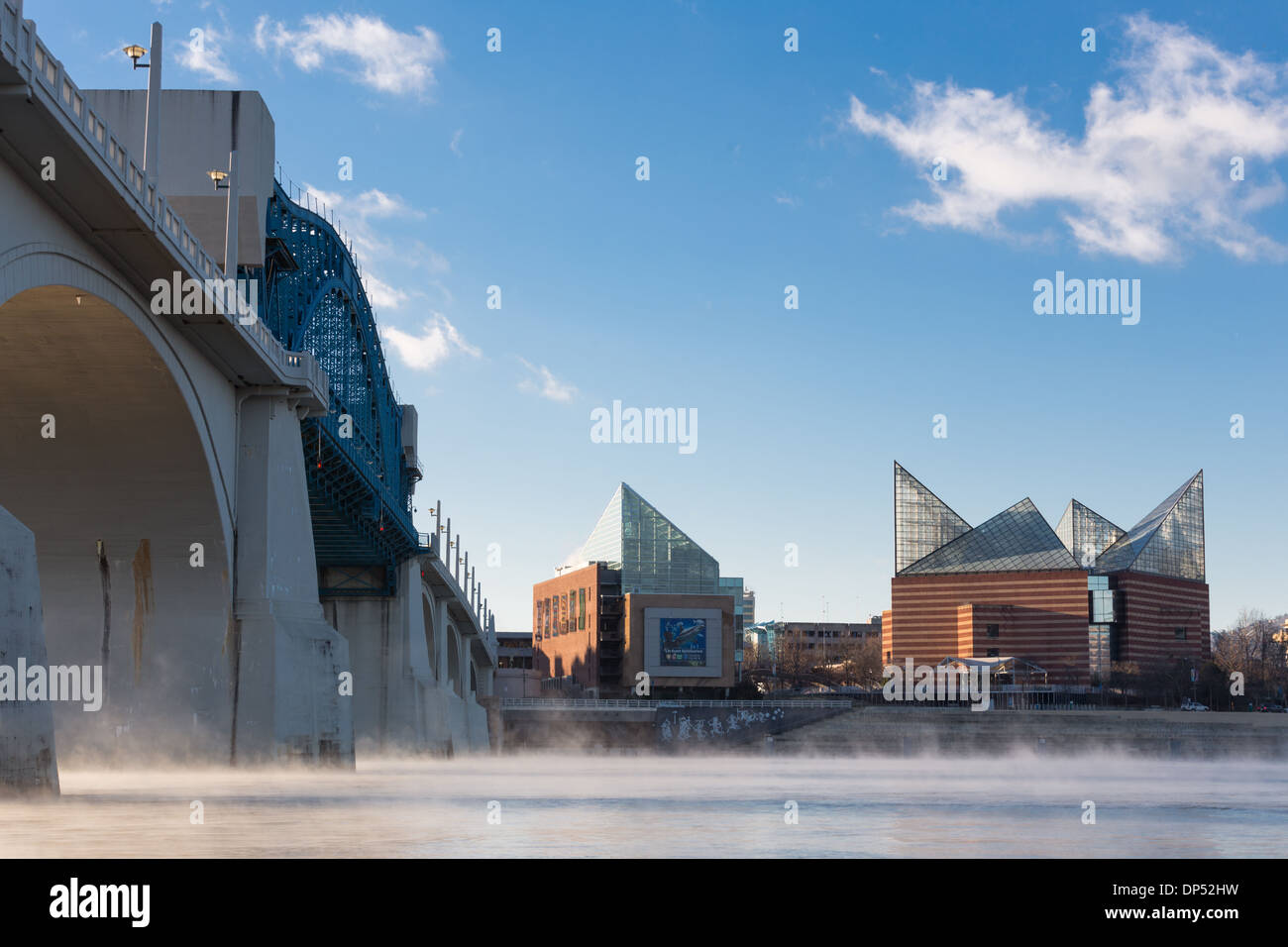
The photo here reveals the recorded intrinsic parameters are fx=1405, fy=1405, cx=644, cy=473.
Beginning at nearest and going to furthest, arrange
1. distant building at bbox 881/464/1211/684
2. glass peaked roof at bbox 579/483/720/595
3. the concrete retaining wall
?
1. the concrete retaining wall
2. distant building at bbox 881/464/1211/684
3. glass peaked roof at bbox 579/483/720/595

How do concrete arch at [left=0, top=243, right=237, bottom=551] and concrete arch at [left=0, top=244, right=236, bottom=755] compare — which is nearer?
concrete arch at [left=0, top=243, right=237, bottom=551]

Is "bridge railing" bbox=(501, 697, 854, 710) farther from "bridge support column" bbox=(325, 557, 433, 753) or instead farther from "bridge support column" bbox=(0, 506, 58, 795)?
"bridge support column" bbox=(0, 506, 58, 795)

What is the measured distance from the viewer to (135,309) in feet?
104

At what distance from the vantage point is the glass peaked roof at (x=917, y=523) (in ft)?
600

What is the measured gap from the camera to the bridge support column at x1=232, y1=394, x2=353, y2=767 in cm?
3869

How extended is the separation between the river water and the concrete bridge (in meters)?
3.05

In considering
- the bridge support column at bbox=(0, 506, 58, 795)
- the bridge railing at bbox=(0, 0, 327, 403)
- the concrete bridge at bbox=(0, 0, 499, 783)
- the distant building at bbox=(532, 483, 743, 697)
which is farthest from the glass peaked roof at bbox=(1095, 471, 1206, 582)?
the bridge support column at bbox=(0, 506, 58, 795)

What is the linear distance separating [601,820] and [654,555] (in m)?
155

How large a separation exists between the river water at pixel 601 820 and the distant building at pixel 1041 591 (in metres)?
130

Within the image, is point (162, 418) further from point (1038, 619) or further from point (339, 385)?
point (1038, 619)

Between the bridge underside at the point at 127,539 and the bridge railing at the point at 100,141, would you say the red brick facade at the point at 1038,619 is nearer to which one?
the bridge underside at the point at 127,539

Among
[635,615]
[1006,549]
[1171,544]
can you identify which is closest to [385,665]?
[635,615]
